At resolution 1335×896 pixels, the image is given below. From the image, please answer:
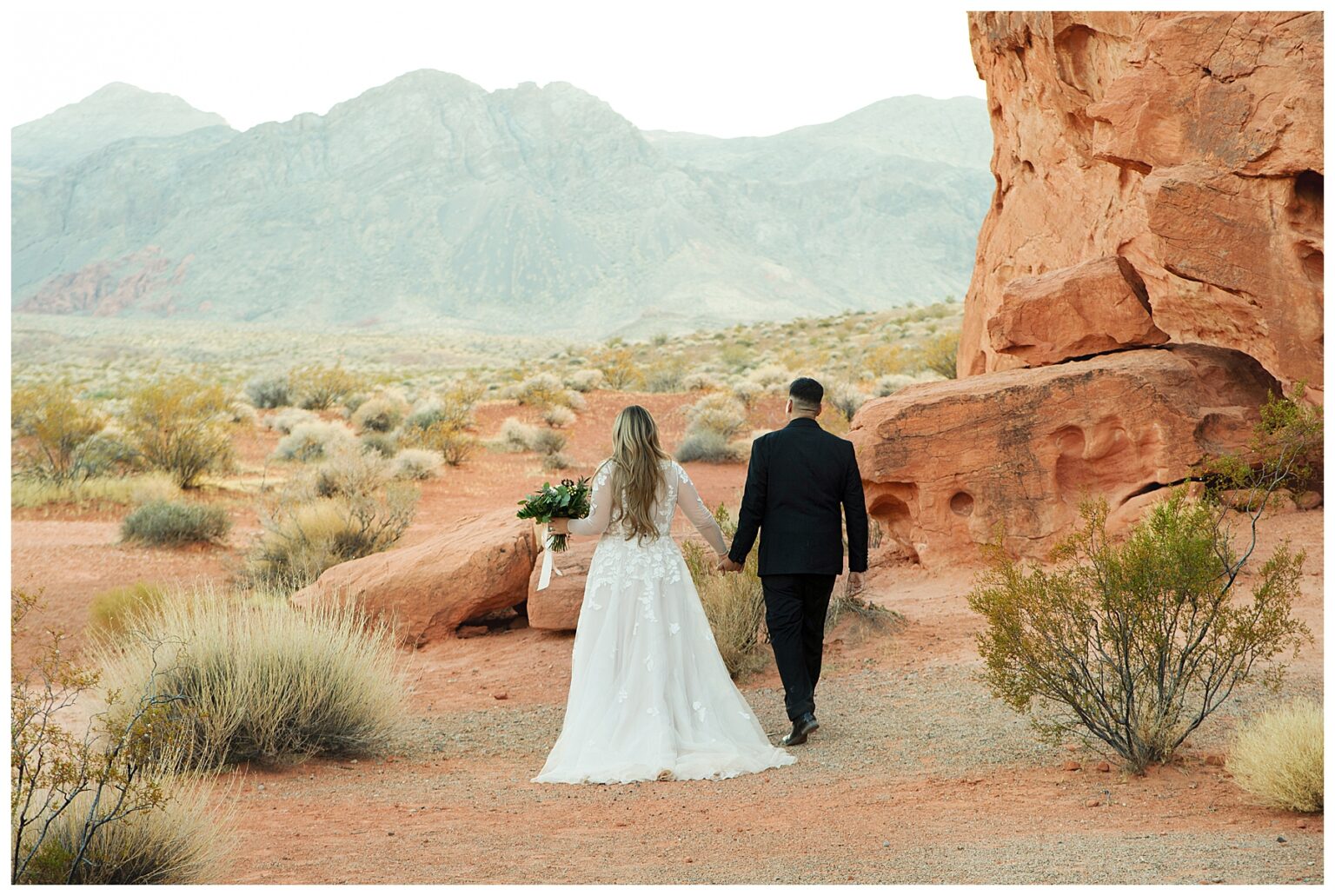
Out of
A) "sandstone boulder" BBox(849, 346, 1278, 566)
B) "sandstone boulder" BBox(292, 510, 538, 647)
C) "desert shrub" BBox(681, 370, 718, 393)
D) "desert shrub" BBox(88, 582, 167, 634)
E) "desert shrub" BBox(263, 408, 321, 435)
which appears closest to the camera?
"sandstone boulder" BBox(849, 346, 1278, 566)

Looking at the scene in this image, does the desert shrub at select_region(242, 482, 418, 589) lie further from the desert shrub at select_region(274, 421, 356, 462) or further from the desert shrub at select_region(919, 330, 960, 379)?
the desert shrub at select_region(919, 330, 960, 379)

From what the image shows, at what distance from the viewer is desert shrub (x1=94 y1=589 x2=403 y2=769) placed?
20.9 ft

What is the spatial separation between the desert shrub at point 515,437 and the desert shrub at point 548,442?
0.08 metres

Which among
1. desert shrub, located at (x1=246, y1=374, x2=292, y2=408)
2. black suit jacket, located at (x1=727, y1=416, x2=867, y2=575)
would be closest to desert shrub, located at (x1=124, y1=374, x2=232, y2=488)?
desert shrub, located at (x1=246, y1=374, x2=292, y2=408)

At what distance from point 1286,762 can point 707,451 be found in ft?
53.1

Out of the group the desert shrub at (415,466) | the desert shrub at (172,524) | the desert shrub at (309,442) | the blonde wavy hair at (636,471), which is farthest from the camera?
the desert shrub at (309,442)

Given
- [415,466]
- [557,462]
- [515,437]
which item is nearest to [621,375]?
[515,437]

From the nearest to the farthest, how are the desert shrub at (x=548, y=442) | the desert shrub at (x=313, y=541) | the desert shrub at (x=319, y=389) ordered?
the desert shrub at (x=313, y=541) → the desert shrub at (x=548, y=442) → the desert shrub at (x=319, y=389)

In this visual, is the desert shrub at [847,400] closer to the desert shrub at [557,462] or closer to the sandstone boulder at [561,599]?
the desert shrub at [557,462]

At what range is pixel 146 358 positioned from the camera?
63562 mm

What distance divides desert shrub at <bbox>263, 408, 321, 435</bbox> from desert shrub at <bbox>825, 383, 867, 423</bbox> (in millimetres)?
11041

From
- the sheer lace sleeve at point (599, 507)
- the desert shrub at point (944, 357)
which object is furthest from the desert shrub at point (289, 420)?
the sheer lace sleeve at point (599, 507)

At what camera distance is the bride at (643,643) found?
20.2 feet

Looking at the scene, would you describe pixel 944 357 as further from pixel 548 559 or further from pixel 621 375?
pixel 548 559
